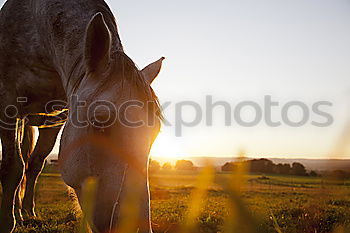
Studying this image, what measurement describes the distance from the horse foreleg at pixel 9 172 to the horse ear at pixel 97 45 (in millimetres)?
2113

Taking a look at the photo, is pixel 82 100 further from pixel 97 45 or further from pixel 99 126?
pixel 97 45

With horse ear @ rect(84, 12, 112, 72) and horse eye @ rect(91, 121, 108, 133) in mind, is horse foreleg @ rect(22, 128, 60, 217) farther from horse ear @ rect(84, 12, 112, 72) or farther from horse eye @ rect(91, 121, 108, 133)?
horse eye @ rect(91, 121, 108, 133)

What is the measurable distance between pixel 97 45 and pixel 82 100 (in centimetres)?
50

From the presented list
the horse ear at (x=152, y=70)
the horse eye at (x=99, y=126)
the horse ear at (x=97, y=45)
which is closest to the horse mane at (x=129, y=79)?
the horse ear at (x=97, y=45)

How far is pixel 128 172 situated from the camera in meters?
2.30

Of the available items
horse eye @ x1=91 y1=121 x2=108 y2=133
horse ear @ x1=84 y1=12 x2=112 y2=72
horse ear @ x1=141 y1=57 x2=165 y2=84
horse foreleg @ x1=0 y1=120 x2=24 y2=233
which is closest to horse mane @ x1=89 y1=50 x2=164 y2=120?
horse ear @ x1=84 y1=12 x2=112 y2=72

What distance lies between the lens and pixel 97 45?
2855 mm

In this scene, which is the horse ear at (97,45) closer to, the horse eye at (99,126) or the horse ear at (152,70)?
the horse eye at (99,126)

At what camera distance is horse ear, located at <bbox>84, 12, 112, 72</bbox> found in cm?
274

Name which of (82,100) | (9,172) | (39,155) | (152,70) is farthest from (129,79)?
(39,155)

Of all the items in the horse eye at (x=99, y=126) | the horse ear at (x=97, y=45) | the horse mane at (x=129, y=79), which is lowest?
the horse eye at (x=99, y=126)

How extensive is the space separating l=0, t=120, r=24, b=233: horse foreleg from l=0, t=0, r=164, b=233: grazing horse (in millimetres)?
11

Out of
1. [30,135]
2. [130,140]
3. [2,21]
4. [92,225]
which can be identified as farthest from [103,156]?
[30,135]

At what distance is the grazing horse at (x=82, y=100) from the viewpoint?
7.64 ft
